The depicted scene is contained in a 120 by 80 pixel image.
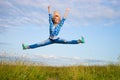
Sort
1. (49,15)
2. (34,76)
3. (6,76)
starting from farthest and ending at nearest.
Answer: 1. (49,15)
2. (34,76)
3. (6,76)

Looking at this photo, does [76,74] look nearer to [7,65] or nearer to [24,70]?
[24,70]

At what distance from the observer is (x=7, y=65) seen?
14.8 meters

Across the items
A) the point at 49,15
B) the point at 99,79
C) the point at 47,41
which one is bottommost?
the point at 99,79

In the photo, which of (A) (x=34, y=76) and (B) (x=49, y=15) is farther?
(B) (x=49, y=15)

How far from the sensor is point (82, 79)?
1420 centimetres

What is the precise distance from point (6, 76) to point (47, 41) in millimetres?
2521

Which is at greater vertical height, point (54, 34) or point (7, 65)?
point (54, 34)

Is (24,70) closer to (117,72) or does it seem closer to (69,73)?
(69,73)

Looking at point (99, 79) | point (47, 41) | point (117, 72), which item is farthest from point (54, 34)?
point (117, 72)

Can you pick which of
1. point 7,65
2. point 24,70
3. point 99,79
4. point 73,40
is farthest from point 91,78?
point 7,65

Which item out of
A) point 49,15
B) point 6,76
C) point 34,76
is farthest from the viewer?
point 49,15

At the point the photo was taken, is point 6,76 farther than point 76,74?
No

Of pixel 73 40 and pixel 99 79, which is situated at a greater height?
pixel 73 40

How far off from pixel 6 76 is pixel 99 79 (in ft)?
14.0
